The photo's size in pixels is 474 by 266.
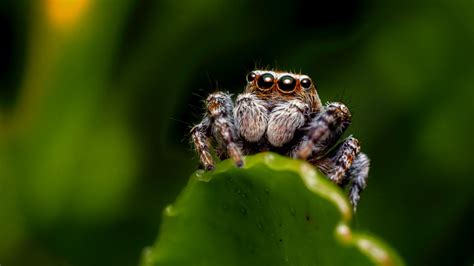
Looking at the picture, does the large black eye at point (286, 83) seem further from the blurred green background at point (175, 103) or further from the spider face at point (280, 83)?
the blurred green background at point (175, 103)

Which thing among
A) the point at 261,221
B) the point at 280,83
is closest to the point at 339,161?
the point at 280,83

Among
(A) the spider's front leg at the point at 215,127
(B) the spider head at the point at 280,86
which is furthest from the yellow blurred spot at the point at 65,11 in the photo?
(B) the spider head at the point at 280,86

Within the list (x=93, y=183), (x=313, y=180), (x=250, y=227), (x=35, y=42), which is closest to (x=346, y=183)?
(x=250, y=227)

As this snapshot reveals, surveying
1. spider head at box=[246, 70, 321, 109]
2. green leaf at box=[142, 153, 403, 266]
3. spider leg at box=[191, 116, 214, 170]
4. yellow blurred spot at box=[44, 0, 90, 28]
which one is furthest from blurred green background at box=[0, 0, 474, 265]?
green leaf at box=[142, 153, 403, 266]

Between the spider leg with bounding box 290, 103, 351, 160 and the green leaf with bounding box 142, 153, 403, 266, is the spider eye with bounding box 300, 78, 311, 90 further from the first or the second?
the green leaf with bounding box 142, 153, 403, 266

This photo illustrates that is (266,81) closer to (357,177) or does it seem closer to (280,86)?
(280,86)

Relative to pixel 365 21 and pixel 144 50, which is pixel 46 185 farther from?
pixel 365 21
